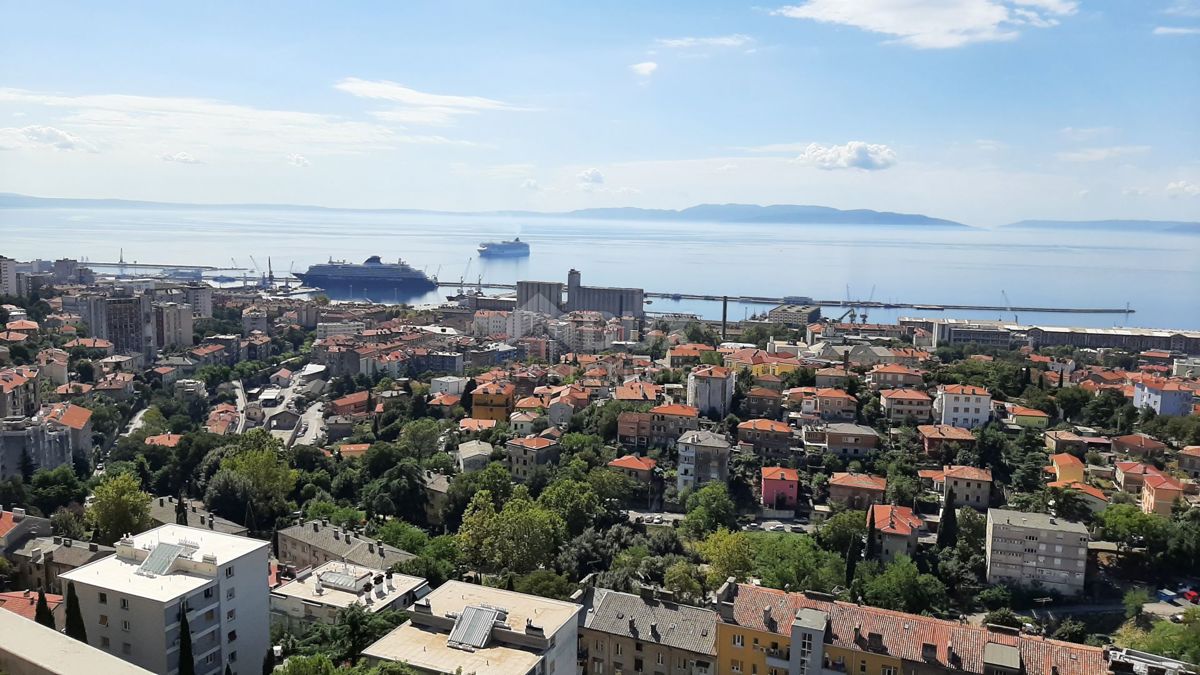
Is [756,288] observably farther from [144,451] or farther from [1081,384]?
[144,451]

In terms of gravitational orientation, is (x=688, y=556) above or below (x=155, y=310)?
below

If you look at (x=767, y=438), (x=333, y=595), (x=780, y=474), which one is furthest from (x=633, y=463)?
(x=333, y=595)

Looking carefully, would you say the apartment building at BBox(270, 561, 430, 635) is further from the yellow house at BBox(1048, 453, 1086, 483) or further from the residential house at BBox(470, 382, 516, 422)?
the yellow house at BBox(1048, 453, 1086, 483)

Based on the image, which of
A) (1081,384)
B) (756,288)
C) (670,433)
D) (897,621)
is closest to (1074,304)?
(756,288)

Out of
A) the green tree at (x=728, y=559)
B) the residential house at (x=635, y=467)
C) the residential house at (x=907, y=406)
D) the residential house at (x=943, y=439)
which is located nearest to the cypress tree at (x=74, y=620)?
the green tree at (x=728, y=559)

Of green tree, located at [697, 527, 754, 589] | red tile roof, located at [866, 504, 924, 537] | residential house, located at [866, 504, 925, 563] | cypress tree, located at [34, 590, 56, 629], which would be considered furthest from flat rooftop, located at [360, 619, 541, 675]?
red tile roof, located at [866, 504, 924, 537]

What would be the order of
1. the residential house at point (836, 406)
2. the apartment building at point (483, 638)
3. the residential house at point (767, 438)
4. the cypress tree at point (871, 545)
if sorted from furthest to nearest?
the residential house at point (836, 406)
the residential house at point (767, 438)
the cypress tree at point (871, 545)
the apartment building at point (483, 638)

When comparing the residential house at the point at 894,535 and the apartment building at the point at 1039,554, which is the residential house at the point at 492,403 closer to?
the residential house at the point at 894,535
